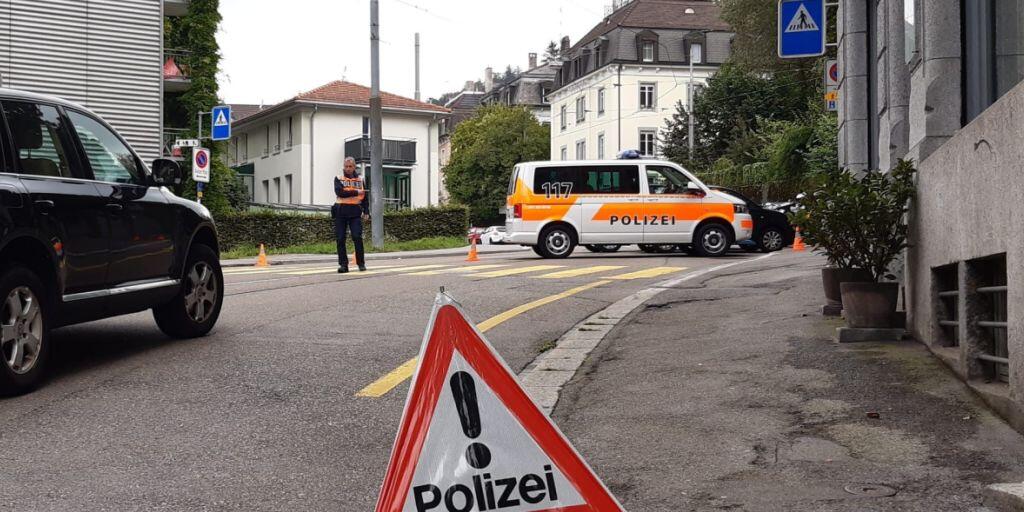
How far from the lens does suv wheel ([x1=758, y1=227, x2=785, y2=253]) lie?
85.4 ft

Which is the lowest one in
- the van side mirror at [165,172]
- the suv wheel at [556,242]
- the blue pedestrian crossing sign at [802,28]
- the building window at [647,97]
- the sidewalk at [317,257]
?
the sidewalk at [317,257]

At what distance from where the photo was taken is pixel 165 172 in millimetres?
8258

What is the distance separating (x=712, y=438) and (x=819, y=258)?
13.2 m

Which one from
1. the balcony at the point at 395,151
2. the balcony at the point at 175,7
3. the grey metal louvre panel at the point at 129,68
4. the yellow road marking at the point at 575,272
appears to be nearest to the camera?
the yellow road marking at the point at 575,272

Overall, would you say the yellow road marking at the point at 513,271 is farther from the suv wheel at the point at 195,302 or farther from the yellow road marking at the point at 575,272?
the suv wheel at the point at 195,302

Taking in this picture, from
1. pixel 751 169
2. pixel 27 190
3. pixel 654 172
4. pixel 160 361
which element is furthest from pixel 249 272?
pixel 751 169

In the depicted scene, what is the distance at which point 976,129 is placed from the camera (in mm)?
6051

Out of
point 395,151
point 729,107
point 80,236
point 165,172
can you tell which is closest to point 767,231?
point 165,172

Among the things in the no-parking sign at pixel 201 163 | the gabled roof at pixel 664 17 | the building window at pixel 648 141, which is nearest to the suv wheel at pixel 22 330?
the no-parking sign at pixel 201 163

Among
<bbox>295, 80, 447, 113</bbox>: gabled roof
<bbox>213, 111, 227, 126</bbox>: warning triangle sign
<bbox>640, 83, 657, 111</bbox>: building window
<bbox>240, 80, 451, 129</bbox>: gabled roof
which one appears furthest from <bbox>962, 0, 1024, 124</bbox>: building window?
<bbox>640, 83, 657, 111</bbox>: building window

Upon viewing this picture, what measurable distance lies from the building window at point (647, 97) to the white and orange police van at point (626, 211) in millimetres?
50832

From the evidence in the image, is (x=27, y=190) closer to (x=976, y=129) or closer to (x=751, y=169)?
(x=976, y=129)

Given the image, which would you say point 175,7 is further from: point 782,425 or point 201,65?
point 782,425

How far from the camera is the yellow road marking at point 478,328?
22.4 feet
